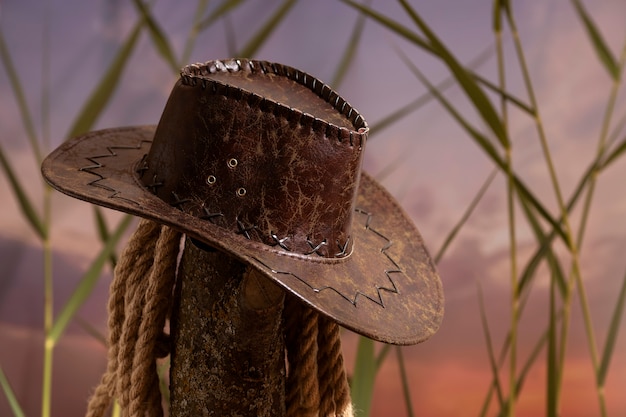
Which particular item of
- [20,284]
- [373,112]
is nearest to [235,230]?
[373,112]

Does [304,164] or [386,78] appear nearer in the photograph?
[304,164]

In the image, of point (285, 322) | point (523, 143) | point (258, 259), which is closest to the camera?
point (258, 259)

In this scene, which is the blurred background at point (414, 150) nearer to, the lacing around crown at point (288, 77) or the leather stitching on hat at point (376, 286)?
the leather stitching on hat at point (376, 286)

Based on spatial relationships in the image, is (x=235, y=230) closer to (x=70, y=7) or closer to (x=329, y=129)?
(x=329, y=129)

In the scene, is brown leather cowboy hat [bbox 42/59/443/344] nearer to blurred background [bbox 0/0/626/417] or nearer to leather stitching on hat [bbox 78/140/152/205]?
leather stitching on hat [bbox 78/140/152/205]

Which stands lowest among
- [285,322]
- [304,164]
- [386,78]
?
[285,322]

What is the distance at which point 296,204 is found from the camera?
24.2 inches

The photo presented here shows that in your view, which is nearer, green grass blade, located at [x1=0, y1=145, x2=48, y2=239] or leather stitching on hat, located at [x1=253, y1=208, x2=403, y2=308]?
leather stitching on hat, located at [x1=253, y1=208, x2=403, y2=308]

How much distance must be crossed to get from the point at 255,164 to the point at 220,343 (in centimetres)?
19

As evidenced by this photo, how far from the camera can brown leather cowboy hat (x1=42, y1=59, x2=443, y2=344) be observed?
1.92 feet

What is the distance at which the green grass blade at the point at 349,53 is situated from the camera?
4.22ft

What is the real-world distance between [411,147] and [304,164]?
1.02 m

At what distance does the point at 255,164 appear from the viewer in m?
0.61

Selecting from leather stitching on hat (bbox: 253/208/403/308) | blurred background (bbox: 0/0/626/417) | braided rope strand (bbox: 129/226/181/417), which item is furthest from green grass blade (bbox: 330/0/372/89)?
braided rope strand (bbox: 129/226/181/417)
